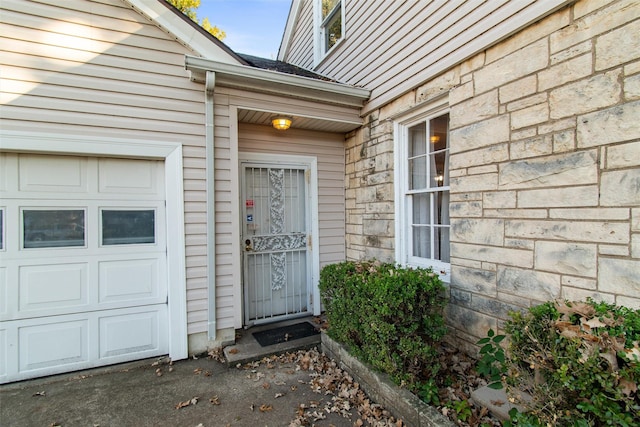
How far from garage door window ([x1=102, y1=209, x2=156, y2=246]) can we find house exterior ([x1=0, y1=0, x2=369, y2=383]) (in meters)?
0.01

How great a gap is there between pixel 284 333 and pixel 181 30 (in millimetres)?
3649

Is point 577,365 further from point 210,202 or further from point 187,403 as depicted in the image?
point 210,202

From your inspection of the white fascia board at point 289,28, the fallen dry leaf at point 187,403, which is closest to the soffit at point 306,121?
the fallen dry leaf at point 187,403

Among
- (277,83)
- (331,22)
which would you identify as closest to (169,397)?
(277,83)

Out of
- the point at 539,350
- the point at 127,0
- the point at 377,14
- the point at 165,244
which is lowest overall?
the point at 539,350

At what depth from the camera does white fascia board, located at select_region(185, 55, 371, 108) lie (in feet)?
Answer: 10.9

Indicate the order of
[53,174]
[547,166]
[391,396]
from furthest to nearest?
[53,174], [391,396], [547,166]

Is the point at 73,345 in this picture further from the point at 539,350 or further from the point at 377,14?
the point at 377,14

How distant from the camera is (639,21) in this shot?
6.09ft

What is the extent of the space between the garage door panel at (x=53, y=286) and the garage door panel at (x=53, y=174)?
2.52ft

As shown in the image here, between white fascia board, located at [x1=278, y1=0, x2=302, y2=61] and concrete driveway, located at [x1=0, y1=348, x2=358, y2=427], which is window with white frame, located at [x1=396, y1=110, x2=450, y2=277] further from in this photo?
white fascia board, located at [x1=278, y1=0, x2=302, y2=61]

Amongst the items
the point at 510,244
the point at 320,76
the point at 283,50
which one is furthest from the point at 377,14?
the point at 283,50

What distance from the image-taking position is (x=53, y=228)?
10.3ft

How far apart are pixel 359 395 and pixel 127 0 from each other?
4379 mm
